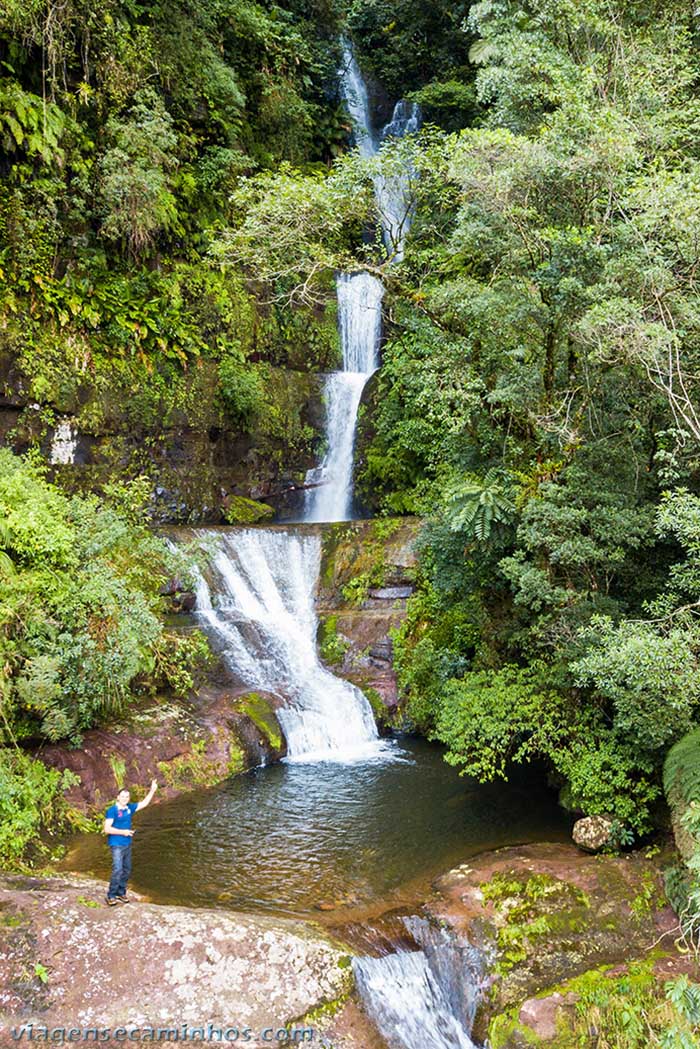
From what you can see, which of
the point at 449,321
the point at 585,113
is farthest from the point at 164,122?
the point at 585,113

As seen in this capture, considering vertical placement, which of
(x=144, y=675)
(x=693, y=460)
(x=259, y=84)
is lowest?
(x=144, y=675)

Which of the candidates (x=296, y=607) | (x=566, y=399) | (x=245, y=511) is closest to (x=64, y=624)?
(x=296, y=607)

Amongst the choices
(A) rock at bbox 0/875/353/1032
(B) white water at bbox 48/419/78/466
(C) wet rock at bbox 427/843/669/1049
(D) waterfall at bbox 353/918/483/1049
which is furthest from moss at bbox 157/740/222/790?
(B) white water at bbox 48/419/78/466

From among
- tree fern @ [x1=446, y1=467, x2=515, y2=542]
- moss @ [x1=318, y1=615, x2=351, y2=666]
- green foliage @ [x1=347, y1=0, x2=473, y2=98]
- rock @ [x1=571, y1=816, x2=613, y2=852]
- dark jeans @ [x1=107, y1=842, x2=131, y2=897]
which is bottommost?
rock @ [x1=571, y1=816, x2=613, y2=852]

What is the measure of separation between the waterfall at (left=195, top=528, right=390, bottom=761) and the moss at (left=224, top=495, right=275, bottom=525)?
2.26 m

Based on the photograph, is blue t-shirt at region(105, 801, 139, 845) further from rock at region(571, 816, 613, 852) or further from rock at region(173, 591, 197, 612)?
rock at region(173, 591, 197, 612)

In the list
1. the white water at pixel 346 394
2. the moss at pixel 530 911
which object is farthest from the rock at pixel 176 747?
the white water at pixel 346 394

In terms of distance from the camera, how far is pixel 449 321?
10266 millimetres

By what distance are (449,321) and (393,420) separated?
690 cm

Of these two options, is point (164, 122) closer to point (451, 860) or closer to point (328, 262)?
point (328, 262)

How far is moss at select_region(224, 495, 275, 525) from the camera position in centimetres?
1634

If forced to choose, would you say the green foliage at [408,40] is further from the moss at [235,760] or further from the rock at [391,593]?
the moss at [235,760]

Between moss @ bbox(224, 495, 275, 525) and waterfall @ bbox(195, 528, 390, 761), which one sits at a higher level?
moss @ bbox(224, 495, 275, 525)

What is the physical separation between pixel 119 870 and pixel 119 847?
0.18 meters
